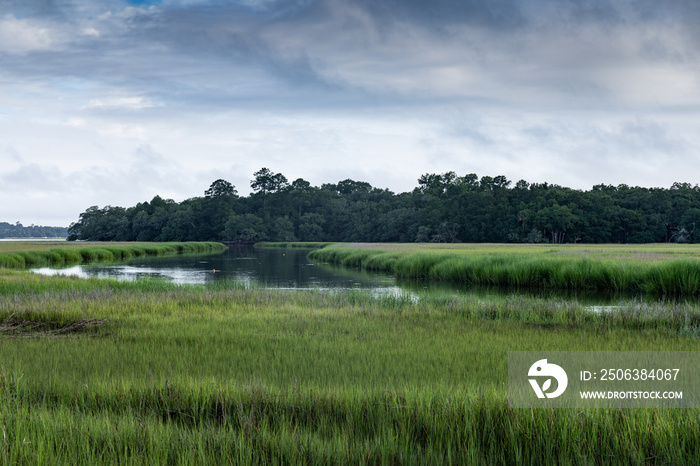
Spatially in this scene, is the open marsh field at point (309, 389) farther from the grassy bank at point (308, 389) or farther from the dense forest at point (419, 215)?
the dense forest at point (419, 215)

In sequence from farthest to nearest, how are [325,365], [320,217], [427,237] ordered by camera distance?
[320,217] < [427,237] < [325,365]

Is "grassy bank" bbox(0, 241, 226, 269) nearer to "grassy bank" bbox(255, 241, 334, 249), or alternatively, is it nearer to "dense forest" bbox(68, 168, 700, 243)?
"grassy bank" bbox(255, 241, 334, 249)

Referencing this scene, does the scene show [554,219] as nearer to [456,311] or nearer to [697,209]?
[697,209]

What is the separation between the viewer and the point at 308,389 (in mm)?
6883

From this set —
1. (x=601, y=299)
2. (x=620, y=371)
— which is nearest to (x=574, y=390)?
(x=620, y=371)

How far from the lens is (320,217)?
147500 mm

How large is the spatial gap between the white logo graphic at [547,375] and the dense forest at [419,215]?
9424 centimetres

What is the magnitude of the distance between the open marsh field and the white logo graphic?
0.47 meters

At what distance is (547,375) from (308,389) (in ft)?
12.1

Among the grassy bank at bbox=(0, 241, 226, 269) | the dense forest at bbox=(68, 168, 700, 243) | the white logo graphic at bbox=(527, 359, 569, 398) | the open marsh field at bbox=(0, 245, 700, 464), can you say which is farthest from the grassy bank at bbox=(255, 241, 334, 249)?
the white logo graphic at bbox=(527, 359, 569, 398)

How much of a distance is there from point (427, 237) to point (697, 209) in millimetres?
48965

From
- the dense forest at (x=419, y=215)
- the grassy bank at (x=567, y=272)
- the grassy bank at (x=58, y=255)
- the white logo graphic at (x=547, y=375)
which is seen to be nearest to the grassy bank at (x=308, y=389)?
the white logo graphic at (x=547, y=375)

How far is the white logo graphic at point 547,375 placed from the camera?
22.3ft

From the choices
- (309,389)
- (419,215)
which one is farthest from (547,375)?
(419,215)
